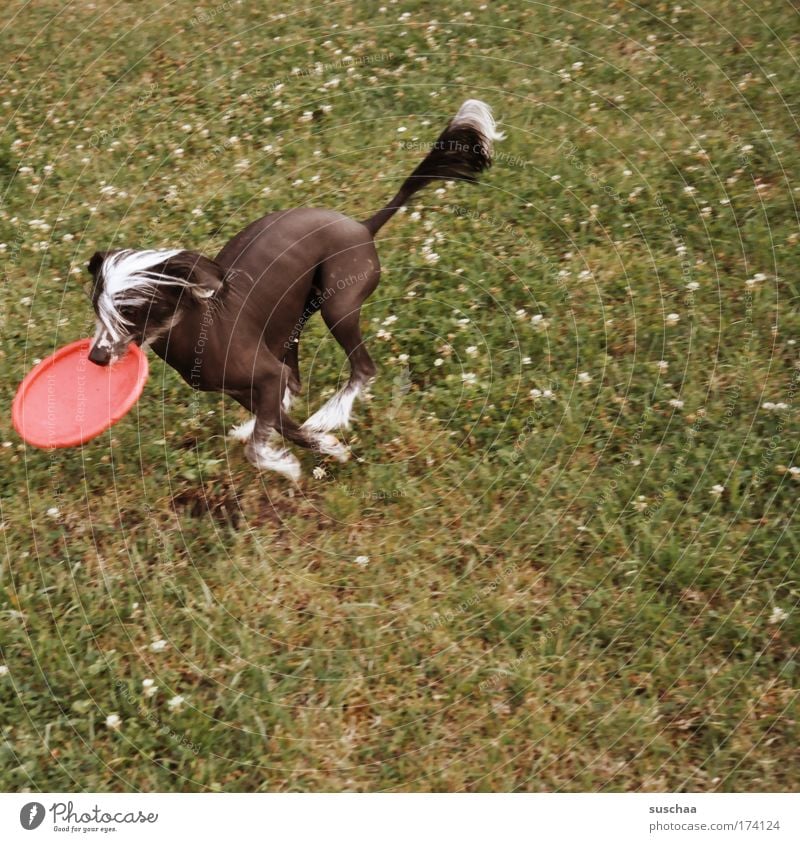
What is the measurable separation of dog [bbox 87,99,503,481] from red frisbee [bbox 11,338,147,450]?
0.23m

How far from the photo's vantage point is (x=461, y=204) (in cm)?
711

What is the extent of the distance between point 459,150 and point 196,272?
1770 mm

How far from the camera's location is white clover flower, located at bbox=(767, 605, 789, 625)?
4.70 meters

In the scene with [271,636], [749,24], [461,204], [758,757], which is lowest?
[271,636]

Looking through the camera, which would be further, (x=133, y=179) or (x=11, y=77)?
(x=11, y=77)

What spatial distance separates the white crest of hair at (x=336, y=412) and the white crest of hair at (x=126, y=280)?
1425 mm

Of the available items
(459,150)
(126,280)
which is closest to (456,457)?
(459,150)

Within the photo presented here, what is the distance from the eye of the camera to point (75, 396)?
5.07m

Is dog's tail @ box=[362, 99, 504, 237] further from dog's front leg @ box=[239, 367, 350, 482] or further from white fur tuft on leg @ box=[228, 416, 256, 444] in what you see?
white fur tuft on leg @ box=[228, 416, 256, 444]

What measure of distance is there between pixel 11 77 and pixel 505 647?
7638mm

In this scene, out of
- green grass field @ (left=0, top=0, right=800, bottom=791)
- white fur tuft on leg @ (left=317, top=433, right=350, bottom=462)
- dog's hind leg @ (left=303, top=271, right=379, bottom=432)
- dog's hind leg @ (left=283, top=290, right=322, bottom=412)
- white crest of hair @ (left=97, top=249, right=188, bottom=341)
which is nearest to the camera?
white crest of hair @ (left=97, top=249, right=188, bottom=341)

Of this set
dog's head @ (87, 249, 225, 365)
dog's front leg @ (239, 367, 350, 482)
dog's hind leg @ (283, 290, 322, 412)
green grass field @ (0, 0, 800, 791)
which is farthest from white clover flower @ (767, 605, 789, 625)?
dog's head @ (87, 249, 225, 365)

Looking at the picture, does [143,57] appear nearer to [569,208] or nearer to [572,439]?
[569,208]

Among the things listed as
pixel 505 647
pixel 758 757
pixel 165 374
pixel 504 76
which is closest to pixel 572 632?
pixel 505 647
